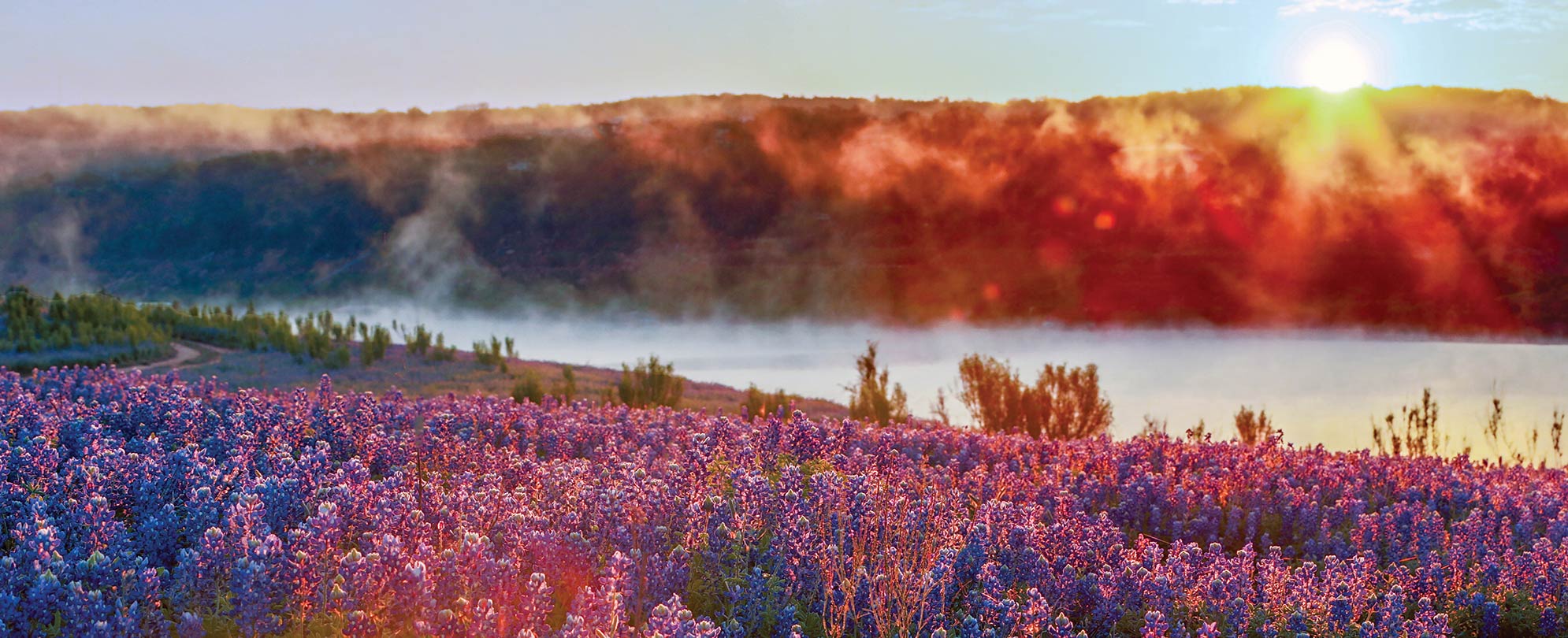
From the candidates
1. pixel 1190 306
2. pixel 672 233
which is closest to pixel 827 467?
pixel 1190 306

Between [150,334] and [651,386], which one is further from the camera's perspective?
[150,334]

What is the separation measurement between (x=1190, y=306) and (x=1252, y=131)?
22655mm

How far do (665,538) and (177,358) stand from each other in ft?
64.0

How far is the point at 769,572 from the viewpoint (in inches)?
181

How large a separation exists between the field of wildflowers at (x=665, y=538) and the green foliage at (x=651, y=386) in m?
7.29

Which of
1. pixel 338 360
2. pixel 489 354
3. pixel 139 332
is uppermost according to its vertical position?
pixel 139 332

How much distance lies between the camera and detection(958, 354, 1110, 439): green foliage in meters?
15.5

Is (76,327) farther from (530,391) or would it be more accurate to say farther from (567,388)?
(567,388)

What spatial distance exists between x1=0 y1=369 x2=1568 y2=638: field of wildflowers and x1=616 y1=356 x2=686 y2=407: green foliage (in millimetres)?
7287

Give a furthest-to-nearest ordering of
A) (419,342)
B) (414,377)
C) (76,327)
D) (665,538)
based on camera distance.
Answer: (76,327) → (419,342) → (414,377) → (665,538)

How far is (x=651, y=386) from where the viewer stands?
635 inches

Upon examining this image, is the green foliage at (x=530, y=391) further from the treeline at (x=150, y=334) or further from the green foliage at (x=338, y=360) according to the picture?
the treeline at (x=150, y=334)

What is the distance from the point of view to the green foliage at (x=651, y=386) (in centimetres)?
1542

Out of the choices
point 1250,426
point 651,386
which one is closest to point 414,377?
point 651,386
